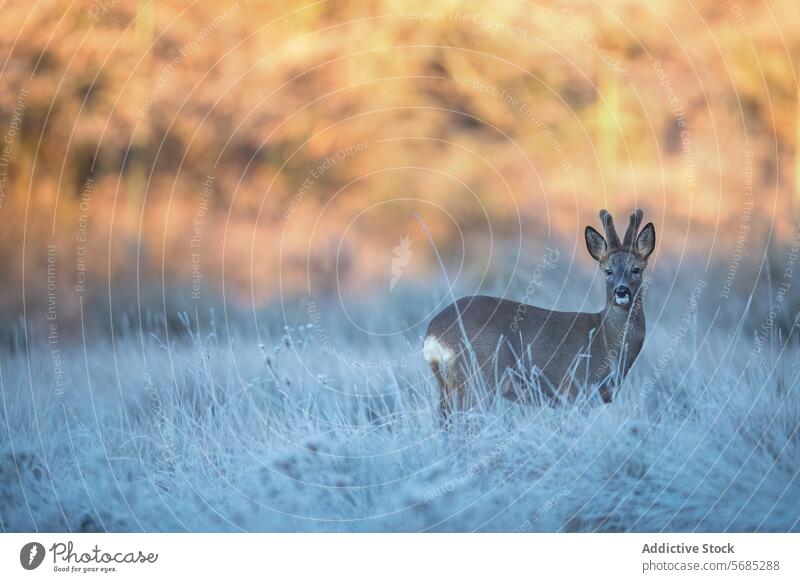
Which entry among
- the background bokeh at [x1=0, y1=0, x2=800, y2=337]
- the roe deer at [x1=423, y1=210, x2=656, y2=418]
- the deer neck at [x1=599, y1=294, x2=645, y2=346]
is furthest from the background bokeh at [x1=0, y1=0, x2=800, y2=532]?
the deer neck at [x1=599, y1=294, x2=645, y2=346]

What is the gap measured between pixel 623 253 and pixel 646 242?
135 mm

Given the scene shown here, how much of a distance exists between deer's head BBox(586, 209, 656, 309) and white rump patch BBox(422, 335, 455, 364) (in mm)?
843

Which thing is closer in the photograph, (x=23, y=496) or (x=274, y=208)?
(x=23, y=496)

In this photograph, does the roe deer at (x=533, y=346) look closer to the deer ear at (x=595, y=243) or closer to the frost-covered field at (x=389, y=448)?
the deer ear at (x=595, y=243)

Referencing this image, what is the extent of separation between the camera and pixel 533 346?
19.3ft

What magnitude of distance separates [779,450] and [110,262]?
3.49 m

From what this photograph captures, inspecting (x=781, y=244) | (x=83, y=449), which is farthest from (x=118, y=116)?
(x=781, y=244)

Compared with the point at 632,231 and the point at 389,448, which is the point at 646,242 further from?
the point at 389,448

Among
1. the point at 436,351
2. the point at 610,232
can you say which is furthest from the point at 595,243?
the point at 436,351

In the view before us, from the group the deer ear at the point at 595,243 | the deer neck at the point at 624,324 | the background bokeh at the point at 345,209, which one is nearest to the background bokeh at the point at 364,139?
the background bokeh at the point at 345,209

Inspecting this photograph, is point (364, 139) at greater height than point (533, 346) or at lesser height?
greater

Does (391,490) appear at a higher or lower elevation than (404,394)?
lower

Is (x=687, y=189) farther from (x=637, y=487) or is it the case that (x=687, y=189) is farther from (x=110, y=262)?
(x=110, y=262)

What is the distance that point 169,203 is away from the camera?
243 inches
